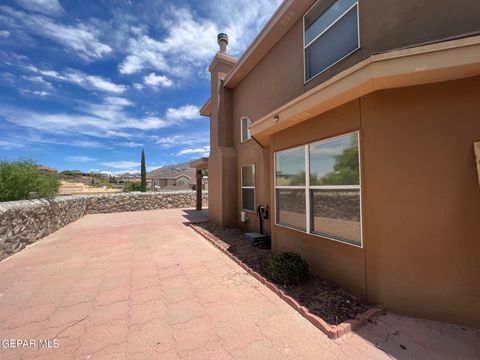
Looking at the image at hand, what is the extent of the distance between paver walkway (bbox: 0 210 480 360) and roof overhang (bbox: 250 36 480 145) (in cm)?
323

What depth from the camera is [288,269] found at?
393 cm

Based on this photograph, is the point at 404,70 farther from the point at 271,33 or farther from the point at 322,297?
the point at 271,33

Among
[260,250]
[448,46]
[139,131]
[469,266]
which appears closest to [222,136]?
[260,250]

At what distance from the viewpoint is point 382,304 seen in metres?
3.12

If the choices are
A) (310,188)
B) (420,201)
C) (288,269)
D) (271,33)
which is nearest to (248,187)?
(310,188)

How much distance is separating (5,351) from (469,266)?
227 inches

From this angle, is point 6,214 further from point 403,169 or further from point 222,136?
point 403,169

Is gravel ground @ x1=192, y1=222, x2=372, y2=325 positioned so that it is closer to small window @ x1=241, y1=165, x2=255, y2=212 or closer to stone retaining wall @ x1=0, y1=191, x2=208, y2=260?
small window @ x1=241, y1=165, x2=255, y2=212

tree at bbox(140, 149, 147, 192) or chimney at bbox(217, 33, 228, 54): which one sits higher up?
chimney at bbox(217, 33, 228, 54)

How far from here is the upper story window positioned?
435cm

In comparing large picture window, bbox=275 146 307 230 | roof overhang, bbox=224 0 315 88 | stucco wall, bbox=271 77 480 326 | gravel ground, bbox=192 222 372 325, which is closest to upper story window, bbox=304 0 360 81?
roof overhang, bbox=224 0 315 88

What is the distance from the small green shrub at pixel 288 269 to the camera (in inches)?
154

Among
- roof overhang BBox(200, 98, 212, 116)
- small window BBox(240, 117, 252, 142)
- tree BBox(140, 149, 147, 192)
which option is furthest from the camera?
→ tree BBox(140, 149, 147, 192)

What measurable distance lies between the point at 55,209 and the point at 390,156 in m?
12.0
